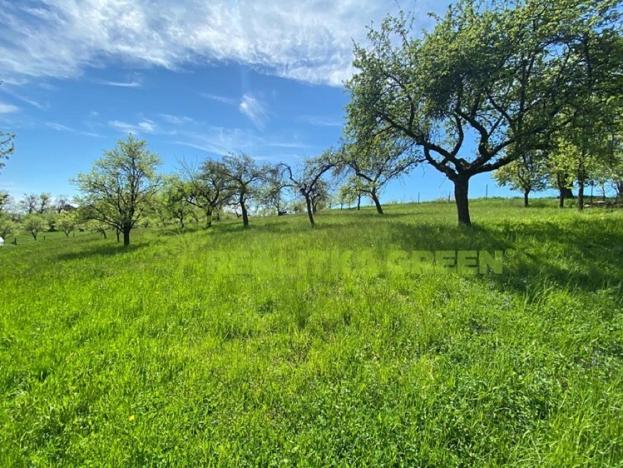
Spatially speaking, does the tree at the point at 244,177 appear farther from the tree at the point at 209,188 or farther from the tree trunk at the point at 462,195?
the tree trunk at the point at 462,195

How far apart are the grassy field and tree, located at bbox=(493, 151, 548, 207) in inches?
333

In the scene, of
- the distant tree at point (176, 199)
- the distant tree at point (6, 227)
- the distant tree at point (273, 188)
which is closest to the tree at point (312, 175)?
the distant tree at point (273, 188)

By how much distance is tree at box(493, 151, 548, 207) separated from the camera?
1341 cm

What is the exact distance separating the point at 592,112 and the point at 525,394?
12336 mm

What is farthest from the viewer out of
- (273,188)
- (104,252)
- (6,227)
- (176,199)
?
(6,227)

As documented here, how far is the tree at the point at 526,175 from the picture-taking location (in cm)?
1341

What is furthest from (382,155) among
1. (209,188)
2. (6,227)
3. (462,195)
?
(6,227)

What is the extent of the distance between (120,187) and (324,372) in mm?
23066

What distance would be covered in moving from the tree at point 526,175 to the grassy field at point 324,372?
27.8 ft

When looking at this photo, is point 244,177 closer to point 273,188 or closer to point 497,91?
point 273,188

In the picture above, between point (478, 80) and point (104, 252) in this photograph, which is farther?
point (104, 252)

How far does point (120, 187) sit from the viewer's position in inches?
817

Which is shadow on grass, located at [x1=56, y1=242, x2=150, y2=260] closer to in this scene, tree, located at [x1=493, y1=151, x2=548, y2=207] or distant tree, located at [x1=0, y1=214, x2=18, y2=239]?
tree, located at [x1=493, y1=151, x2=548, y2=207]

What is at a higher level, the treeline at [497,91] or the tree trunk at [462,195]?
the treeline at [497,91]
